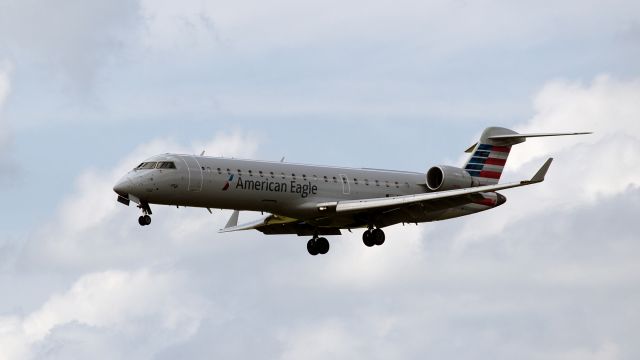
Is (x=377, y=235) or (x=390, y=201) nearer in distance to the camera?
(x=390, y=201)

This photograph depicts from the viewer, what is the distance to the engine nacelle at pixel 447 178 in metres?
63.2

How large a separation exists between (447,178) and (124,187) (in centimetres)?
A: 1404

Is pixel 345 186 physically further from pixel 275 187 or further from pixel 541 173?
pixel 541 173

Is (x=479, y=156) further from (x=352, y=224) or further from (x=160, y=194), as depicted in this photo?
(x=160, y=194)

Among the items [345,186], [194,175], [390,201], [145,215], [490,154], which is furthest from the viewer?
[490,154]

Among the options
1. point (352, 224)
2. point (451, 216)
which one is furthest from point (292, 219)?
point (451, 216)

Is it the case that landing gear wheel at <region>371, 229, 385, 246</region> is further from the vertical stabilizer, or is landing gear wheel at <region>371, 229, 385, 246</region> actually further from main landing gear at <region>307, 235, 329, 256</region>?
the vertical stabilizer

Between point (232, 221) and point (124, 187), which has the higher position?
point (124, 187)

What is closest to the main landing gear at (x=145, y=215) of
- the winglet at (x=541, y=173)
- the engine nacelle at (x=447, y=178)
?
the engine nacelle at (x=447, y=178)

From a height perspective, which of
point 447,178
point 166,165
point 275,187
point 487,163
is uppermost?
point 166,165

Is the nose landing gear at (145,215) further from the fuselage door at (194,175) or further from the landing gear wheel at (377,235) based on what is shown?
the landing gear wheel at (377,235)

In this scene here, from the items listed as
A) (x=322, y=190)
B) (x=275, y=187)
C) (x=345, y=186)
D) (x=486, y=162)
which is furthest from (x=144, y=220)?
(x=486, y=162)

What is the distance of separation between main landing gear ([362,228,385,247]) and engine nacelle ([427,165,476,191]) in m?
3.40

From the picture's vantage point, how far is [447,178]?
63125 mm
